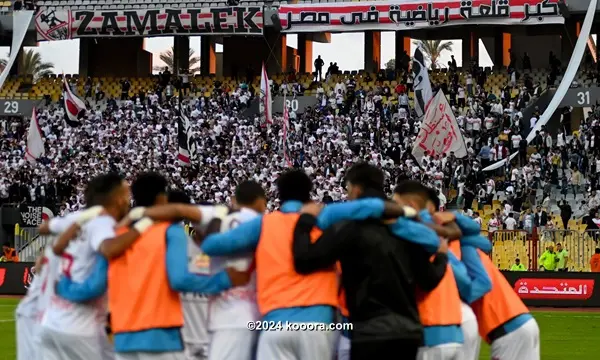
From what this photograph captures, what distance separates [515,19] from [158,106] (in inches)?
540

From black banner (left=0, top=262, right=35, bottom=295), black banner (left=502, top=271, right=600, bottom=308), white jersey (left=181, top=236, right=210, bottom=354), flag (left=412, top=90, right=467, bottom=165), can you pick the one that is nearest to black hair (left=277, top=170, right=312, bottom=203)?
white jersey (left=181, top=236, right=210, bottom=354)

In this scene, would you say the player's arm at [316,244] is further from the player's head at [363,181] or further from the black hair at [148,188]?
the black hair at [148,188]

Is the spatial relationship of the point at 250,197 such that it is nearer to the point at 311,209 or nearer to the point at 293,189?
the point at 293,189

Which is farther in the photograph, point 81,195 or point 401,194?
point 81,195

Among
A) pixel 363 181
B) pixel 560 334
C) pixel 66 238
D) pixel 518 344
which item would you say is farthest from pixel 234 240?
pixel 560 334

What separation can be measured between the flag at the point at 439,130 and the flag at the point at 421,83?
123 inches

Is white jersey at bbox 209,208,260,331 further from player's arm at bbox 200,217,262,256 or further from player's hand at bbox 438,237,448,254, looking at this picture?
player's hand at bbox 438,237,448,254

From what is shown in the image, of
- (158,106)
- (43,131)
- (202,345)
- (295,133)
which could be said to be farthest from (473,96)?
(202,345)

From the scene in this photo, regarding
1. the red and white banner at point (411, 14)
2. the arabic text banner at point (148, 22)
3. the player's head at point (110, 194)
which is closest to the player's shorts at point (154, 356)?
the player's head at point (110, 194)

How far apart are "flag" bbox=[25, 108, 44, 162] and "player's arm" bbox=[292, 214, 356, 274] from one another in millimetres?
36867

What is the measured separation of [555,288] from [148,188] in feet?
66.7

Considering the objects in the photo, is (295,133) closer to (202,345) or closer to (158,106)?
(158,106)

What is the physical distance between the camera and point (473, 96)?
44.5m

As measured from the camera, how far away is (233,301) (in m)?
8.68
